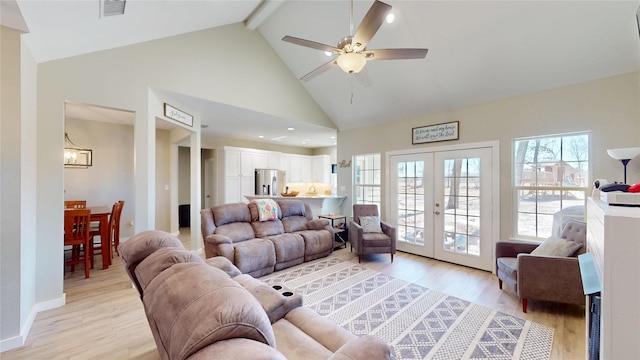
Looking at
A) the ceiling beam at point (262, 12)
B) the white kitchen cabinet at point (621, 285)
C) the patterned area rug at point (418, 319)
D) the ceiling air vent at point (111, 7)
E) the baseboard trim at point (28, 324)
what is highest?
the ceiling beam at point (262, 12)

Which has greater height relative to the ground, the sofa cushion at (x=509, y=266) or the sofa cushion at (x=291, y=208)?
the sofa cushion at (x=291, y=208)

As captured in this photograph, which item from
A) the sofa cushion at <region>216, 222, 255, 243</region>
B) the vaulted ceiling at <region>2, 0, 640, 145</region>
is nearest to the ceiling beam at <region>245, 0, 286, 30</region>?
the vaulted ceiling at <region>2, 0, 640, 145</region>

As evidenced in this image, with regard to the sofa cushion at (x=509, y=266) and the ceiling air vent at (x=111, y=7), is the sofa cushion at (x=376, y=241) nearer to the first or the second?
the sofa cushion at (x=509, y=266)

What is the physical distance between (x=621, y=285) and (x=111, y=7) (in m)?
3.62

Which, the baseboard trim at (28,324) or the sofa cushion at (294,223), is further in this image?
the sofa cushion at (294,223)

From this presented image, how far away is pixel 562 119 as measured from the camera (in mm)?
3195

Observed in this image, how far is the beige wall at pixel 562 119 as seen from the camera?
279 centimetres

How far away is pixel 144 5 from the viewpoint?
254 cm

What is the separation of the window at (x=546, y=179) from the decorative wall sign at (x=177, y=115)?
510 cm

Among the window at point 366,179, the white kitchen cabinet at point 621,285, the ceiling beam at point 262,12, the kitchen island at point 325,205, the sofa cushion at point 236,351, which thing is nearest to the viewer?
the white kitchen cabinet at point 621,285

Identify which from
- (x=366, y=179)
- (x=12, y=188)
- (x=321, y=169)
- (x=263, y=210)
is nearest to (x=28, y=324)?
(x=12, y=188)

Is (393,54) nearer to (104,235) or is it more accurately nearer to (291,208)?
(291,208)

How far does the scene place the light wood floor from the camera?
6.81 feet

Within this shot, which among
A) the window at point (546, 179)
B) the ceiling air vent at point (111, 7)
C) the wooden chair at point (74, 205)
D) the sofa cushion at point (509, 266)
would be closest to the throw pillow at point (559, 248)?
the sofa cushion at point (509, 266)
